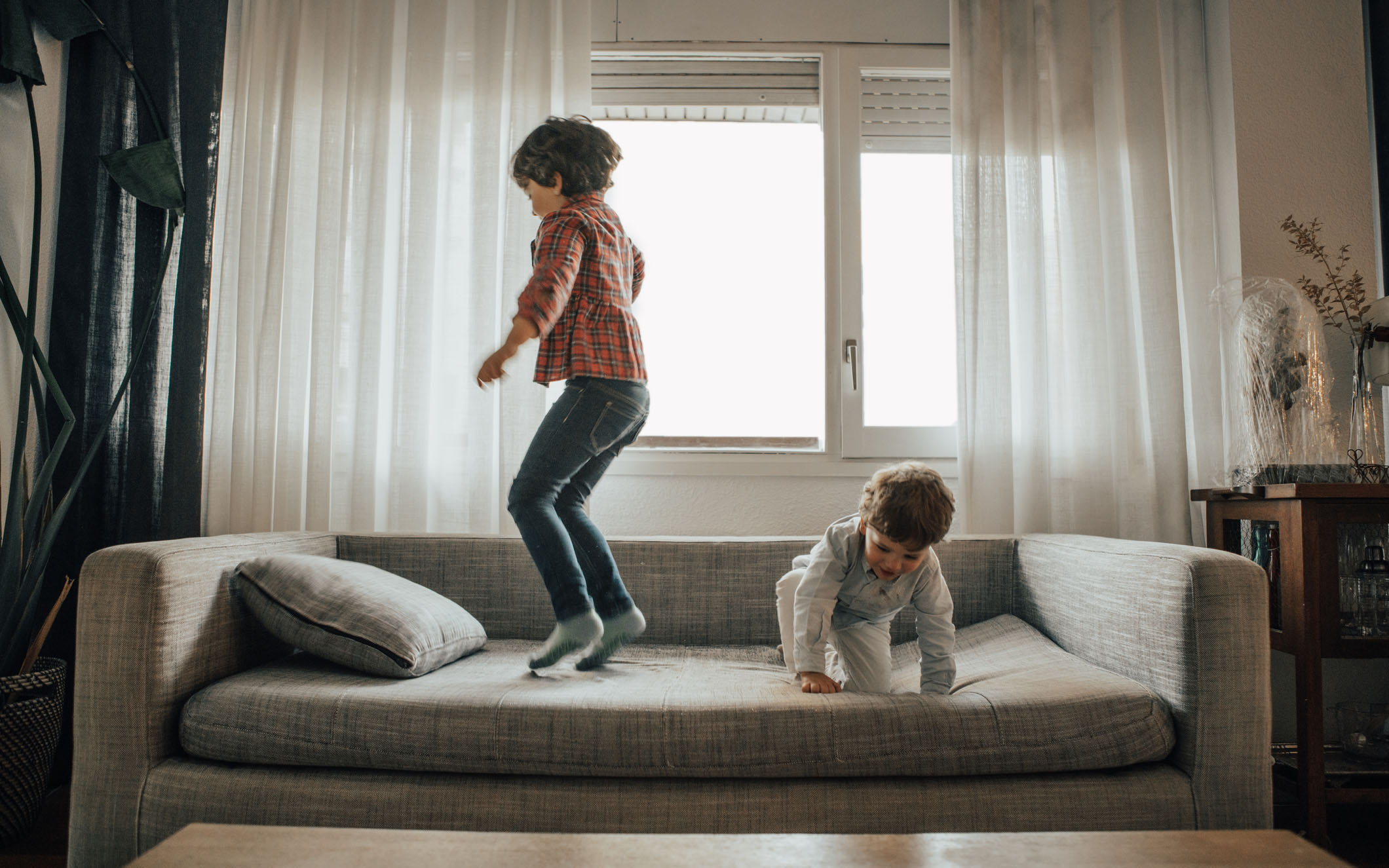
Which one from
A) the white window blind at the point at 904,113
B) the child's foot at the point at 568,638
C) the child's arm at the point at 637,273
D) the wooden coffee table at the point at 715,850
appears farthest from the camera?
the white window blind at the point at 904,113

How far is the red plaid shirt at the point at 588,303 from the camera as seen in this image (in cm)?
166

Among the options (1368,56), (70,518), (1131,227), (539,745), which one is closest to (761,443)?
(1131,227)

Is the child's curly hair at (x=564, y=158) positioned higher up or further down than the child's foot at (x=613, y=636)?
higher up

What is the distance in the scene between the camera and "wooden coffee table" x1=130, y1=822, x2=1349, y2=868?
0.72m

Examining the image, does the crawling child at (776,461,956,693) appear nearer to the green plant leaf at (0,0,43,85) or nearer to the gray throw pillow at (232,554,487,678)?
the gray throw pillow at (232,554,487,678)

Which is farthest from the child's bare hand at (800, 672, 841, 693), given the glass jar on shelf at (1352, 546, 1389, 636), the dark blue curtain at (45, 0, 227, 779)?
the dark blue curtain at (45, 0, 227, 779)

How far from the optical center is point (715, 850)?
0.75 meters

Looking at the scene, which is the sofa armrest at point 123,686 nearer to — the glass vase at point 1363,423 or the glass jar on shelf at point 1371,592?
the glass jar on shelf at point 1371,592

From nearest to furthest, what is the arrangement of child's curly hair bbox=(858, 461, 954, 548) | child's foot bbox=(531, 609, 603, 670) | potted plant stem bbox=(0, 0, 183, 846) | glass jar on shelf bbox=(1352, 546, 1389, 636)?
child's curly hair bbox=(858, 461, 954, 548) < child's foot bbox=(531, 609, 603, 670) < potted plant stem bbox=(0, 0, 183, 846) < glass jar on shelf bbox=(1352, 546, 1389, 636)

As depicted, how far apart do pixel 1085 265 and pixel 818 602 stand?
1.38m

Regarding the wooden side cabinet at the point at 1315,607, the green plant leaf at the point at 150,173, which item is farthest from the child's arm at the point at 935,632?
the green plant leaf at the point at 150,173

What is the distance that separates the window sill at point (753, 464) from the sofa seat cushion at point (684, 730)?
3.51 feet

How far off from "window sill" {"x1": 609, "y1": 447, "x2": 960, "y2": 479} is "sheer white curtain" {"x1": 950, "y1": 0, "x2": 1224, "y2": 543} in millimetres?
282

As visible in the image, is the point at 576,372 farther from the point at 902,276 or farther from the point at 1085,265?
the point at 1085,265
